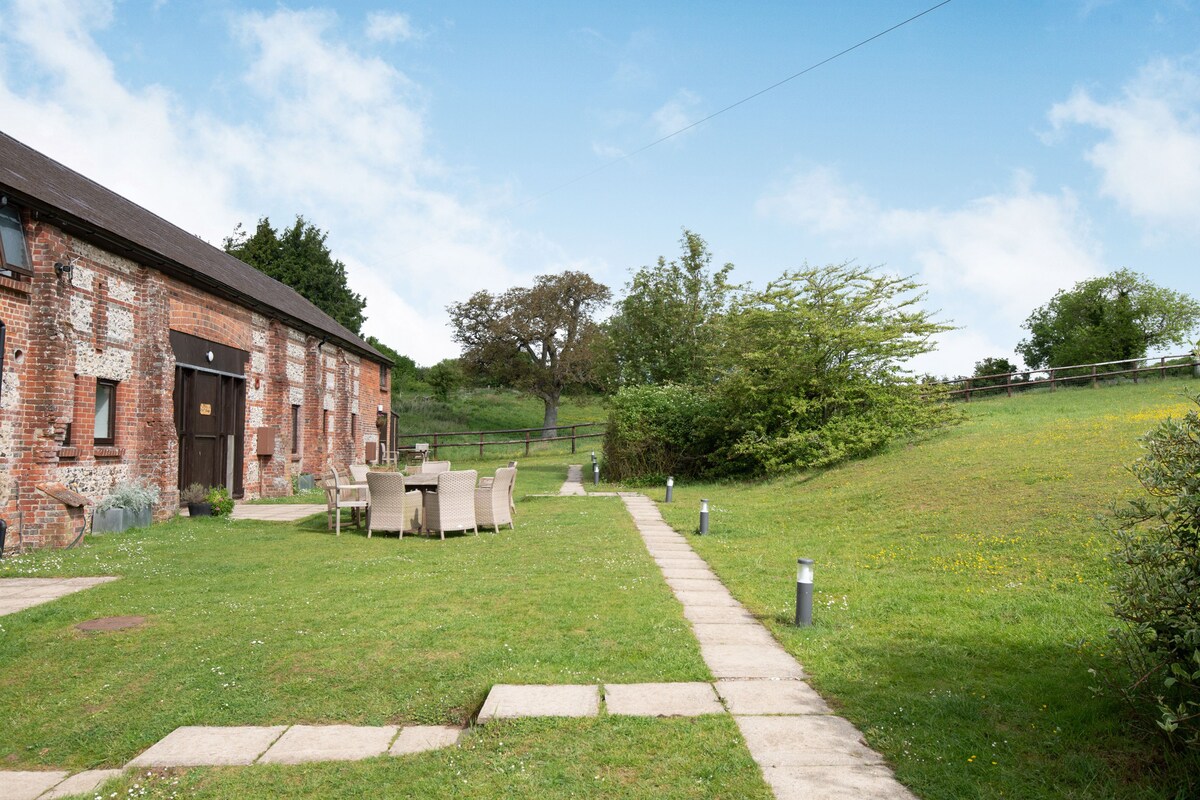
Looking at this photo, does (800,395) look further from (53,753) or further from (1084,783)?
(53,753)

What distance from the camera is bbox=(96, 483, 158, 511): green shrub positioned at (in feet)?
37.0

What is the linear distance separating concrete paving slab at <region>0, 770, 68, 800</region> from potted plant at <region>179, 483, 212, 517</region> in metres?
11.0

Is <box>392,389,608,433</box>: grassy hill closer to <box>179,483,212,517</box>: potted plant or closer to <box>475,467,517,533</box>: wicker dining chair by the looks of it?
<box>179,483,212,517</box>: potted plant

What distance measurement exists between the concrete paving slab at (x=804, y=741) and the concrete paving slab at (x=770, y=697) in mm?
100

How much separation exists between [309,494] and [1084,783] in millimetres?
19063

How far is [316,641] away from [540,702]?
2.10m

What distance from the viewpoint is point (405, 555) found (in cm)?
917

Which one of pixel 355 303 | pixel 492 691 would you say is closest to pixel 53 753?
pixel 492 691

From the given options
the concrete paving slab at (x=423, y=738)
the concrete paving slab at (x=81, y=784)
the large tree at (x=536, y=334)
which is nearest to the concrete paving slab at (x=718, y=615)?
the concrete paving slab at (x=423, y=738)

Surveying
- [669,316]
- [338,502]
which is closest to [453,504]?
[338,502]

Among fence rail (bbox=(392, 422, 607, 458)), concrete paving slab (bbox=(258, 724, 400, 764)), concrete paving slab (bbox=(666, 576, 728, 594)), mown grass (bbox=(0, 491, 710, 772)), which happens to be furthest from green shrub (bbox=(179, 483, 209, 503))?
fence rail (bbox=(392, 422, 607, 458))

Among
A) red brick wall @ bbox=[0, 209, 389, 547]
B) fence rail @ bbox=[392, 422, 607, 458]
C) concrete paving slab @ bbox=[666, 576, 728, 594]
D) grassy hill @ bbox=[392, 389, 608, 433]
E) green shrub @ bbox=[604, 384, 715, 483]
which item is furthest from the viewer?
grassy hill @ bbox=[392, 389, 608, 433]

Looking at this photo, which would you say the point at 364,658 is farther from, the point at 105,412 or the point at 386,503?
the point at 105,412

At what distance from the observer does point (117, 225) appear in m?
12.0
